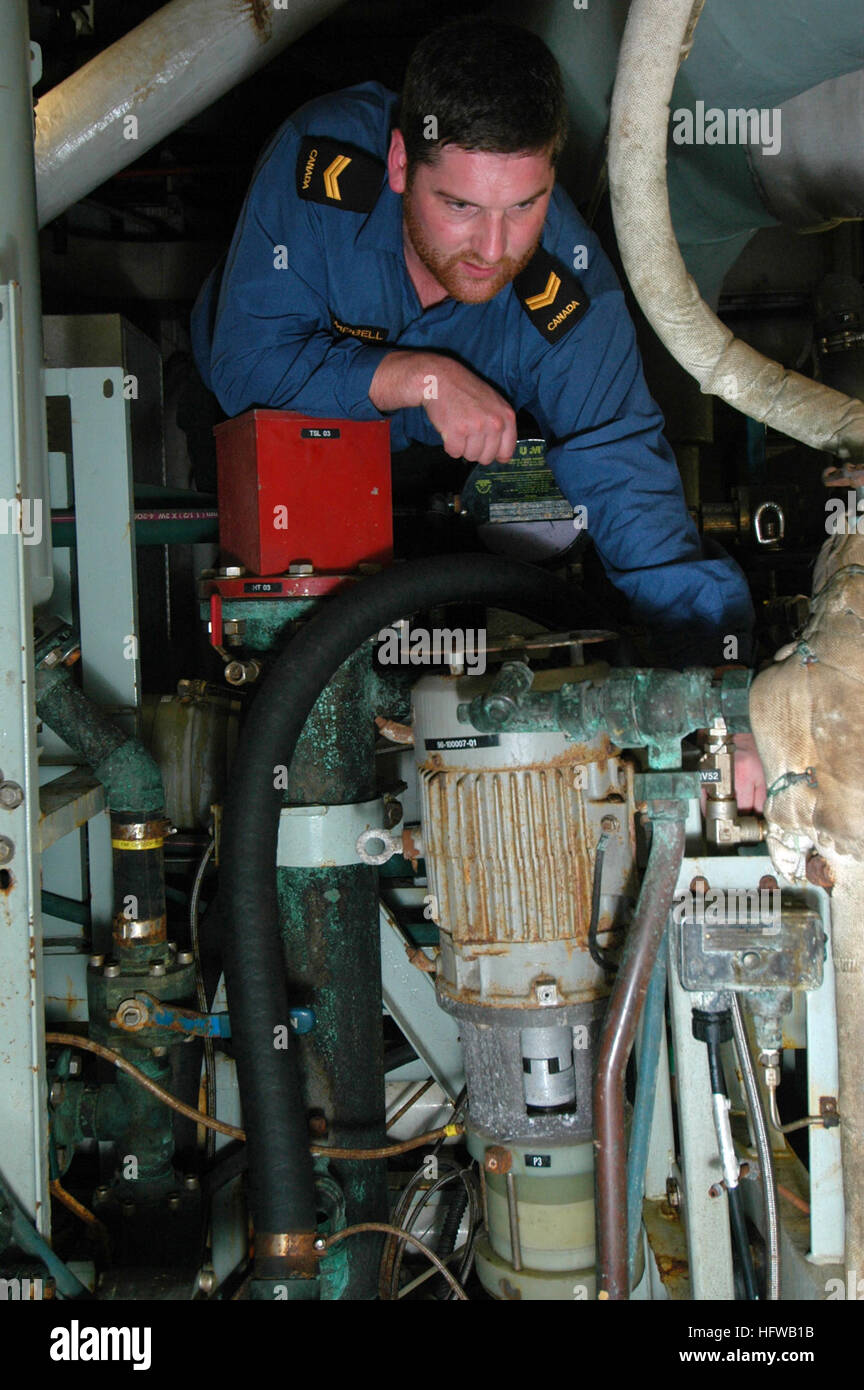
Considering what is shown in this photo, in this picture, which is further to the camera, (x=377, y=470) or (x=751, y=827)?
(x=377, y=470)

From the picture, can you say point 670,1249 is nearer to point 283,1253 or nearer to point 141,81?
point 283,1253

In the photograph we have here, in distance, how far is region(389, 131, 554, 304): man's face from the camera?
1236mm

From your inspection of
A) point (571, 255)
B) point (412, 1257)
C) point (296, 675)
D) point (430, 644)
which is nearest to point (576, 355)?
point (571, 255)

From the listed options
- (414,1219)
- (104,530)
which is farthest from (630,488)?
(414,1219)

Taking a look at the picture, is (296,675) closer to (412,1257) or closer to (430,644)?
(430,644)

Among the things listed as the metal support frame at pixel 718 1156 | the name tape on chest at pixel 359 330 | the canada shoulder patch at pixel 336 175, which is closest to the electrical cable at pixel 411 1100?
the metal support frame at pixel 718 1156

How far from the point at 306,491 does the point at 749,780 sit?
1.99 ft

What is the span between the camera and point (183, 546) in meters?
2.16

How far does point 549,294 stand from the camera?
4.62 ft

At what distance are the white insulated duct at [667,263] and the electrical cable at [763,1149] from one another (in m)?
0.56

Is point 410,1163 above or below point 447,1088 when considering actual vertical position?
below

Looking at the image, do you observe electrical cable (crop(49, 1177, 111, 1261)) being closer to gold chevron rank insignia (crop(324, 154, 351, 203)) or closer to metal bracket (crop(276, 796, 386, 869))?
metal bracket (crop(276, 796, 386, 869))

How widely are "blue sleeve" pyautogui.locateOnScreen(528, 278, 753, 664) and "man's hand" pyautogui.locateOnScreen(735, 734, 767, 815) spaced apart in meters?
0.17

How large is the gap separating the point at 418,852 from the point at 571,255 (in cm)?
86
